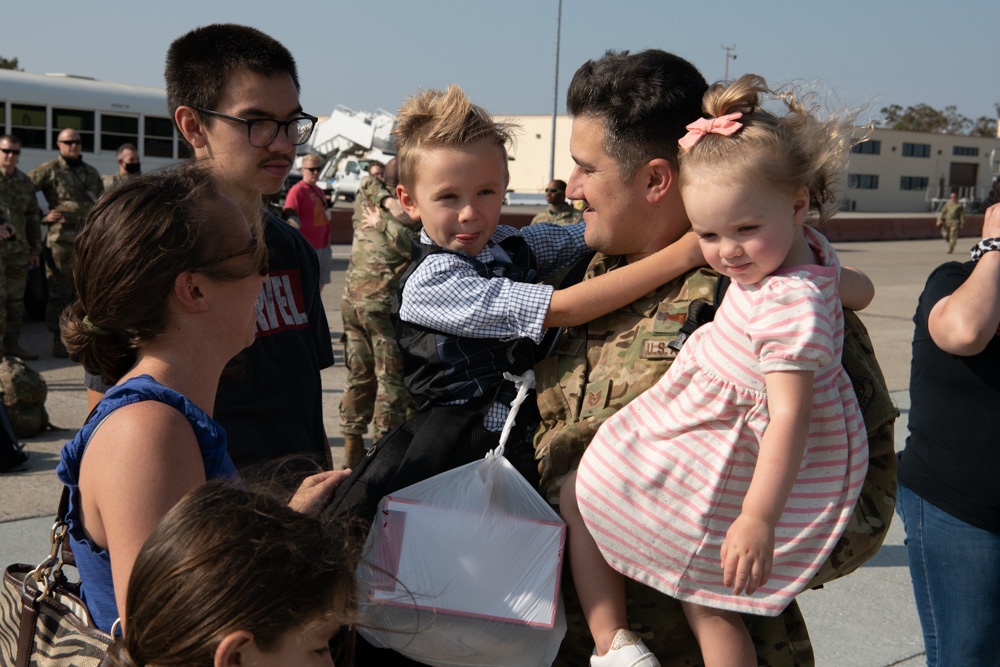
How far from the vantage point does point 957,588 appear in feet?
9.91

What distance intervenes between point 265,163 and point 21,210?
359 inches

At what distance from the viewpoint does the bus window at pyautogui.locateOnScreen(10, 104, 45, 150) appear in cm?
1589

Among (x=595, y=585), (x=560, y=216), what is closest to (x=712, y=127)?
(x=595, y=585)

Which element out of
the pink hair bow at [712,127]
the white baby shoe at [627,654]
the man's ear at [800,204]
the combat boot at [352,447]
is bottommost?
the combat boot at [352,447]

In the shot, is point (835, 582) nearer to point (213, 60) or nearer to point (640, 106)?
point (640, 106)

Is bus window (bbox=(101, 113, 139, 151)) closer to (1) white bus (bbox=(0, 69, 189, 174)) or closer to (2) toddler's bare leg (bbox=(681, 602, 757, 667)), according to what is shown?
(1) white bus (bbox=(0, 69, 189, 174))

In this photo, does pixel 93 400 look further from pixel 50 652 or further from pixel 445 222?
pixel 445 222

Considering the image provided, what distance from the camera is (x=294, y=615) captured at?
142 centimetres

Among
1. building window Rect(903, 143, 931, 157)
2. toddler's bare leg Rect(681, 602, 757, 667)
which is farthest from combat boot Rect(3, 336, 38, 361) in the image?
building window Rect(903, 143, 931, 157)

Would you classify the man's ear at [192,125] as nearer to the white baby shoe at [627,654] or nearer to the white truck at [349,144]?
the white baby shoe at [627,654]

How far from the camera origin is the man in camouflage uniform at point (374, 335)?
679 cm

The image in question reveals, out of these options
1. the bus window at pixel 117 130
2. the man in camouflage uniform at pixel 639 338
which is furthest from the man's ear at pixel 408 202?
the bus window at pixel 117 130

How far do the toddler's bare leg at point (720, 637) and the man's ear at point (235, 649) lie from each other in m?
0.88

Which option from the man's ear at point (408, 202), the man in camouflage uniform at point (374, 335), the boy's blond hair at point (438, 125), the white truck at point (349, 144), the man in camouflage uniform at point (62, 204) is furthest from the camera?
the white truck at point (349, 144)
